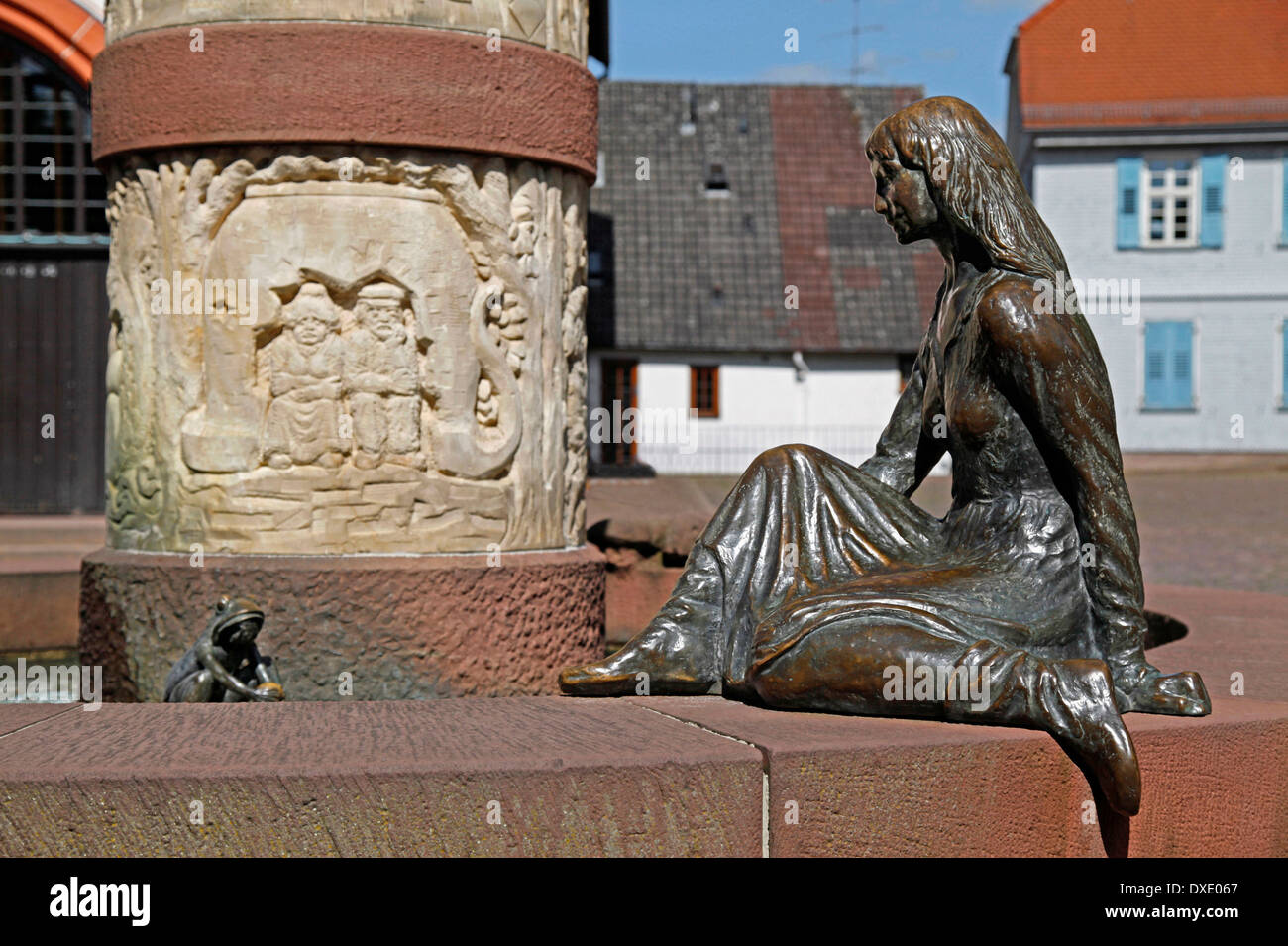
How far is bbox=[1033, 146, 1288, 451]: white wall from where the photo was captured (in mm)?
25891

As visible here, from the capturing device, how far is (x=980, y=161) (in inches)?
140

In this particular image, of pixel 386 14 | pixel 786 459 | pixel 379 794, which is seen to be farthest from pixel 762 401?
pixel 379 794

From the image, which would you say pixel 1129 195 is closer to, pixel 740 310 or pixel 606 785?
pixel 740 310

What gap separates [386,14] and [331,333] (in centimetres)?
123

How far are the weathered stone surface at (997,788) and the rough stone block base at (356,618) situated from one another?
2448 mm

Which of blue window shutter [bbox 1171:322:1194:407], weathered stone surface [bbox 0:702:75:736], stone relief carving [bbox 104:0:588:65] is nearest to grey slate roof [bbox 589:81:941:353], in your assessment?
blue window shutter [bbox 1171:322:1194:407]

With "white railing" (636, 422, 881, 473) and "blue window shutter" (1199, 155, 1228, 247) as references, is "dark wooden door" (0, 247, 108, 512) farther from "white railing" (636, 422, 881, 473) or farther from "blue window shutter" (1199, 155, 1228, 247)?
"blue window shutter" (1199, 155, 1228, 247)

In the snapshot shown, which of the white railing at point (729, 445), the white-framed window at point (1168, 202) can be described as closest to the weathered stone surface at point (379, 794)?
the white railing at point (729, 445)

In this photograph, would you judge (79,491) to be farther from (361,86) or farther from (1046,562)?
(1046,562)

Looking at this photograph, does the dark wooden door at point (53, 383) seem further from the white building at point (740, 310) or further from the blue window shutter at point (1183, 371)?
the blue window shutter at point (1183, 371)

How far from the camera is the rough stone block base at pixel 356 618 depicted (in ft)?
18.3

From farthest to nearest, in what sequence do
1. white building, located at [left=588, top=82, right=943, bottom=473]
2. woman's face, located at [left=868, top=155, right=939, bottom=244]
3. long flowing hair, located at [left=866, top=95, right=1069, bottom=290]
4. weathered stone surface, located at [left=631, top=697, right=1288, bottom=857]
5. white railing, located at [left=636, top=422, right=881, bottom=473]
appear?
white railing, located at [left=636, top=422, right=881, bottom=473], white building, located at [left=588, top=82, right=943, bottom=473], woman's face, located at [left=868, top=155, right=939, bottom=244], long flowing hair, located at [left=866, top=95, right=1069, bottom=290], weathered stone surface, located at [left=631, top=697, right=1288, bottom=857]

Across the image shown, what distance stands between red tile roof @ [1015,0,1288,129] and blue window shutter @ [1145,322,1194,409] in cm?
361
